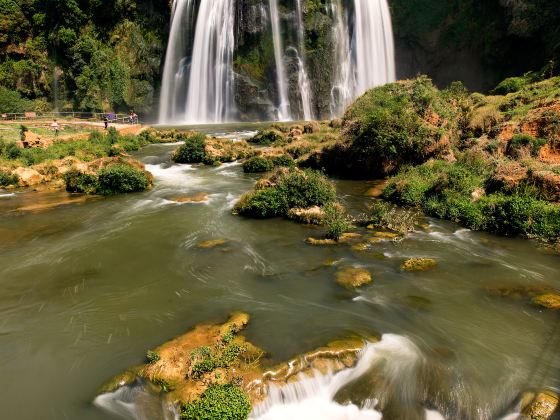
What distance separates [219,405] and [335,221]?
801cm

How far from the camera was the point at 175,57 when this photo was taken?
183 ft

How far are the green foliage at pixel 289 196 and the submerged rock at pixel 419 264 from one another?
193 inches

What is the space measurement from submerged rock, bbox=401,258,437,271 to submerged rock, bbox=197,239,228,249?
578 cm

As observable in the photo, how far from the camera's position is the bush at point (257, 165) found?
24.2 metres

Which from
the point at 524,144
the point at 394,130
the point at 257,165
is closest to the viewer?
the point at 524,144

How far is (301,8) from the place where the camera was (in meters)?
55.1

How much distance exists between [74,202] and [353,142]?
13981mm

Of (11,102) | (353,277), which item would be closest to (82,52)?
(11,102)

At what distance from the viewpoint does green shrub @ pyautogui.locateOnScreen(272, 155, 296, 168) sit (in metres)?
23.8

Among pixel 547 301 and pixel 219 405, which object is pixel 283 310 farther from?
pixel 547 301

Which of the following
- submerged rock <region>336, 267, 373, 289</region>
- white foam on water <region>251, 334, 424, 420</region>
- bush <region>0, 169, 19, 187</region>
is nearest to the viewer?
white foam on water <region>251, 334, 424, 420</region>

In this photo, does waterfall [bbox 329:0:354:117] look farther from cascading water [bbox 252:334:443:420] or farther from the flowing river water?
cascading water [bbox 252:334:443:420]

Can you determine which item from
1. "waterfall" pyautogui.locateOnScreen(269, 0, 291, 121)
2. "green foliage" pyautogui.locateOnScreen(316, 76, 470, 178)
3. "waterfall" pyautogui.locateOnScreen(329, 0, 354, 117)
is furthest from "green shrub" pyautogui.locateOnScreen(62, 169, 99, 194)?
"waterfall" pyautogui.locateOnScreen(329, 0, 354, 117)

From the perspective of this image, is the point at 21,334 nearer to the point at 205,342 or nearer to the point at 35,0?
the point at 205,342
